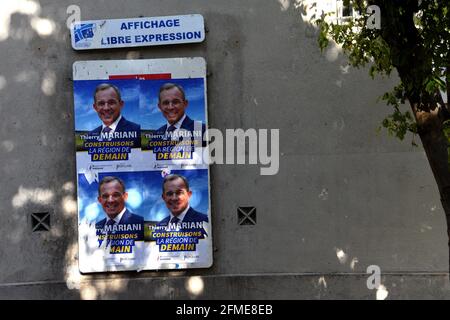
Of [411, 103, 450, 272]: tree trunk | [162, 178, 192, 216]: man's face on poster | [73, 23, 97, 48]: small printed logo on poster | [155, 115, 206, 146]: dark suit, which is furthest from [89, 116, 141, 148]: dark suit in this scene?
[411, 103, 450, 272]: tree trunk

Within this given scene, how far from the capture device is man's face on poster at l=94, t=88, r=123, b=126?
8734 mm

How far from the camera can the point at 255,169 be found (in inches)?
344

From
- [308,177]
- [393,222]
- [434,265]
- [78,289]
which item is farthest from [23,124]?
[434,265]

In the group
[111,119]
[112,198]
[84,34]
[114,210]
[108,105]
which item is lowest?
[114,210]

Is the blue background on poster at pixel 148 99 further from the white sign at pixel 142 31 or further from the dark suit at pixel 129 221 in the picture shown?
the dark suit at pixel 129 221

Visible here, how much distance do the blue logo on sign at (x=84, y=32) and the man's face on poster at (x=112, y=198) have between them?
1924mm

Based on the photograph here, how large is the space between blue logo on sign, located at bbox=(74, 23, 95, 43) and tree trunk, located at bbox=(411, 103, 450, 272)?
4.61 meters

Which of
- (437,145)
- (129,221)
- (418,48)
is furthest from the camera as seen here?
(129,221)

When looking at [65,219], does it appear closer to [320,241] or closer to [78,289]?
[78,289]

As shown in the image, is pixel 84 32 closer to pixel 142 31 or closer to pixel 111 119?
pixel 142 31

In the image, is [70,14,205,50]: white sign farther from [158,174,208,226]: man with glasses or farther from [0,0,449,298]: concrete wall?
[158,174,208,226]: man with glasses

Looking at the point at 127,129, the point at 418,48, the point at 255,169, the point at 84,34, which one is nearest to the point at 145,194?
the point at 127,129

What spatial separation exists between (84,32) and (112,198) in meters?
2.20

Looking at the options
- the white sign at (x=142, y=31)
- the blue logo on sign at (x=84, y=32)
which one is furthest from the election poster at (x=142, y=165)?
the blue logo on sign at (x=84, y=32)
